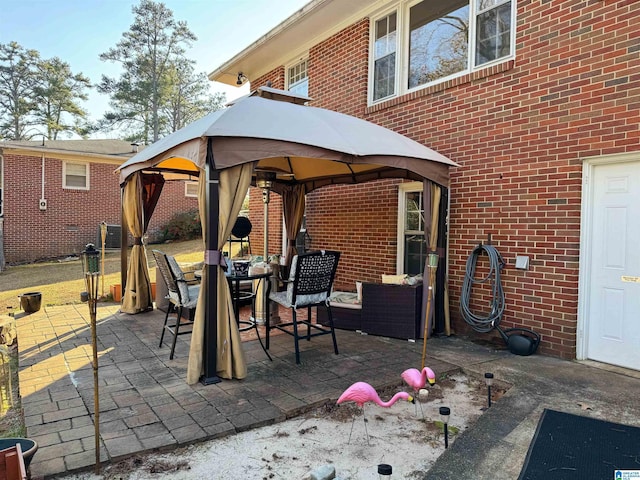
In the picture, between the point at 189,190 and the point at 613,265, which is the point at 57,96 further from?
the point at 613,265

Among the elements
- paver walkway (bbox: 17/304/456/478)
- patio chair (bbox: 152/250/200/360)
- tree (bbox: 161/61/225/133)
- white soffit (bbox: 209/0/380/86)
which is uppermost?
tree (bbox: 161/61/225/133)

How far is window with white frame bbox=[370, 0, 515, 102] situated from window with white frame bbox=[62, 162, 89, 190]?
12.2 meters

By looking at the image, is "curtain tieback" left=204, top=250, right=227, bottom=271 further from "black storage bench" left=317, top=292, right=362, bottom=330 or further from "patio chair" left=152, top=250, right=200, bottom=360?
"black storage bench" left=317, top=292, right=362, bottom=330

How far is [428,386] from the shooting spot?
378cm

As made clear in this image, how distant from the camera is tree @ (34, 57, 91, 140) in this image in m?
22.7

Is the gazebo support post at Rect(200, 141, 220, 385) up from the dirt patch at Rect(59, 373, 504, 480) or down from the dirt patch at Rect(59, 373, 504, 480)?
up

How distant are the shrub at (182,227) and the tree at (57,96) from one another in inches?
462

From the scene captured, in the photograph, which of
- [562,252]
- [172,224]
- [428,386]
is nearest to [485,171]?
[562,252]

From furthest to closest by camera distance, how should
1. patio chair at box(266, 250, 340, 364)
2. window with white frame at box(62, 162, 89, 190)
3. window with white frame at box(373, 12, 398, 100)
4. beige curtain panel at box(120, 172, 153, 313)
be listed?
window with white frame at box(62, 162, 89, 190) < window with white frame at box(373, 12, 398, 100) < beige curtain panel at box(120, 172, 153, 313) < patio chair at box(266, 250, 340, 364)

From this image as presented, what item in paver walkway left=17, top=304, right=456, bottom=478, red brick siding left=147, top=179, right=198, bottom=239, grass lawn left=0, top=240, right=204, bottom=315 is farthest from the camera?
red brick siding left=147, top=179, right=198, bottom=239

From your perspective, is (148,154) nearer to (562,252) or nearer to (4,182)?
(562,252)

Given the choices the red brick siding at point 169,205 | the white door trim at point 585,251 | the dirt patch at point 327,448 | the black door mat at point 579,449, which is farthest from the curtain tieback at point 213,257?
the red brick siding at point 169,205

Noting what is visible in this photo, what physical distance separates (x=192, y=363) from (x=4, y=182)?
44.5 feet

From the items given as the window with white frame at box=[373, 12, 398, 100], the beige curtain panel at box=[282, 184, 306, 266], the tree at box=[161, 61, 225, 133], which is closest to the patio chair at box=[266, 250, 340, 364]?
the beige curtain panel at box=[282, 184, 306, 266]
